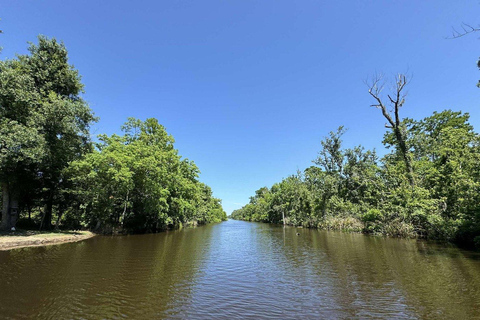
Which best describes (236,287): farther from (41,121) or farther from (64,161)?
(64,161)

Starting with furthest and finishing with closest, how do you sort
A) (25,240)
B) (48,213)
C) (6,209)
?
(48,213) < (6,209) < (25,240)

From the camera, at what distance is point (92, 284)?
29.5 ft

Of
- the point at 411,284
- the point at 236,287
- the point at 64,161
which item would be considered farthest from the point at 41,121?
the point at 411,284

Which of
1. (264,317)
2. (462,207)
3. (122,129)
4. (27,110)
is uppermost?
(122,129)

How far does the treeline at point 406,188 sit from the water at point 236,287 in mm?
6925

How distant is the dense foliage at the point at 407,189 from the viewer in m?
19.3

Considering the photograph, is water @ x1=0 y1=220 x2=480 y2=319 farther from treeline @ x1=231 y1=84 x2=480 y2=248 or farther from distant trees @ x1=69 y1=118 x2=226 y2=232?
distant trees @ x1=69 y1=118 x2=226 y2=232

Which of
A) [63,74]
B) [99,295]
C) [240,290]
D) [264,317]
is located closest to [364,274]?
[240,290]

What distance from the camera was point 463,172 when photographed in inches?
801

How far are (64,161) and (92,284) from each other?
69.1ft

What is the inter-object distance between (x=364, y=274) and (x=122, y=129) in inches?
1423

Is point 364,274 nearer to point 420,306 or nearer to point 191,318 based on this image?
point 420,306

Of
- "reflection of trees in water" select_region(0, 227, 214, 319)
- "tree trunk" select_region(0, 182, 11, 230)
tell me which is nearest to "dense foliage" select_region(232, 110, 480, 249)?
"reflection of trees in water" select_region(0, 227, 214, 319)

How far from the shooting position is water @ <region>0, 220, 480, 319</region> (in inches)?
265
